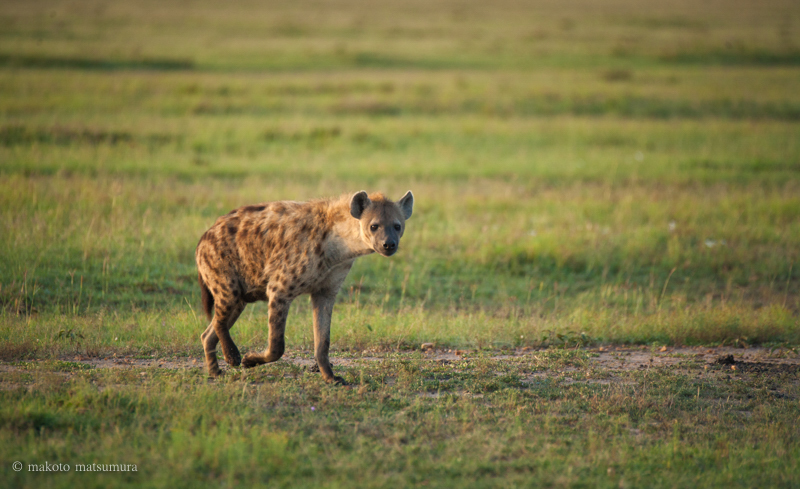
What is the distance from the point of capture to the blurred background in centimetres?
738

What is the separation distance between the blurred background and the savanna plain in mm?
63

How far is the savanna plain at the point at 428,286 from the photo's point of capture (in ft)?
14.4

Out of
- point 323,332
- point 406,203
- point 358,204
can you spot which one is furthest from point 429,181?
point 358,204

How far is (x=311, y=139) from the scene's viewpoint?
17.3 m

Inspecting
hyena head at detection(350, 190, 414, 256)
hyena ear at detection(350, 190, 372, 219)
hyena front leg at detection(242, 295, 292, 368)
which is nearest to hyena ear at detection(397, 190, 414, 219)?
hyena head at detection(350, 190, 414, 256)

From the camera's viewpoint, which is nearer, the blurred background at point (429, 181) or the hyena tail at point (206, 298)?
the hyena tail at point (206, 298)

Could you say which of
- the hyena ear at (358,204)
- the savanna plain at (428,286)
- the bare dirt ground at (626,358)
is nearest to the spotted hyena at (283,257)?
the hyena ear at (358,204)

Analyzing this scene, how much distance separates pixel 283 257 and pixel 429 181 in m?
8.97

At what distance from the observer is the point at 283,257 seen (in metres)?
5.34

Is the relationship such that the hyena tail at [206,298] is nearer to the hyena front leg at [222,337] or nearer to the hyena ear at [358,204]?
the hyena front leg at [222,337]

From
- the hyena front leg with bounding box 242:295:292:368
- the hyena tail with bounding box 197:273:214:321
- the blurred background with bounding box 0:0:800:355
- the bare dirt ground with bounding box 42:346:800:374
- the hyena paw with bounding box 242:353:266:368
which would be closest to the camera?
the hyena front leg with bounding box 242:295:292:368

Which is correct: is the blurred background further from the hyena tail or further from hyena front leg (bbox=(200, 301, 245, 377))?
hyena front leg (bbox=(200, 301, 245, 377))

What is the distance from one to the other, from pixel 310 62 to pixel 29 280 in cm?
2316

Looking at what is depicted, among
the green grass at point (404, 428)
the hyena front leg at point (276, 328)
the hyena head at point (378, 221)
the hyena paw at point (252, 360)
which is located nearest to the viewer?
the green grass at point (404, 428)
